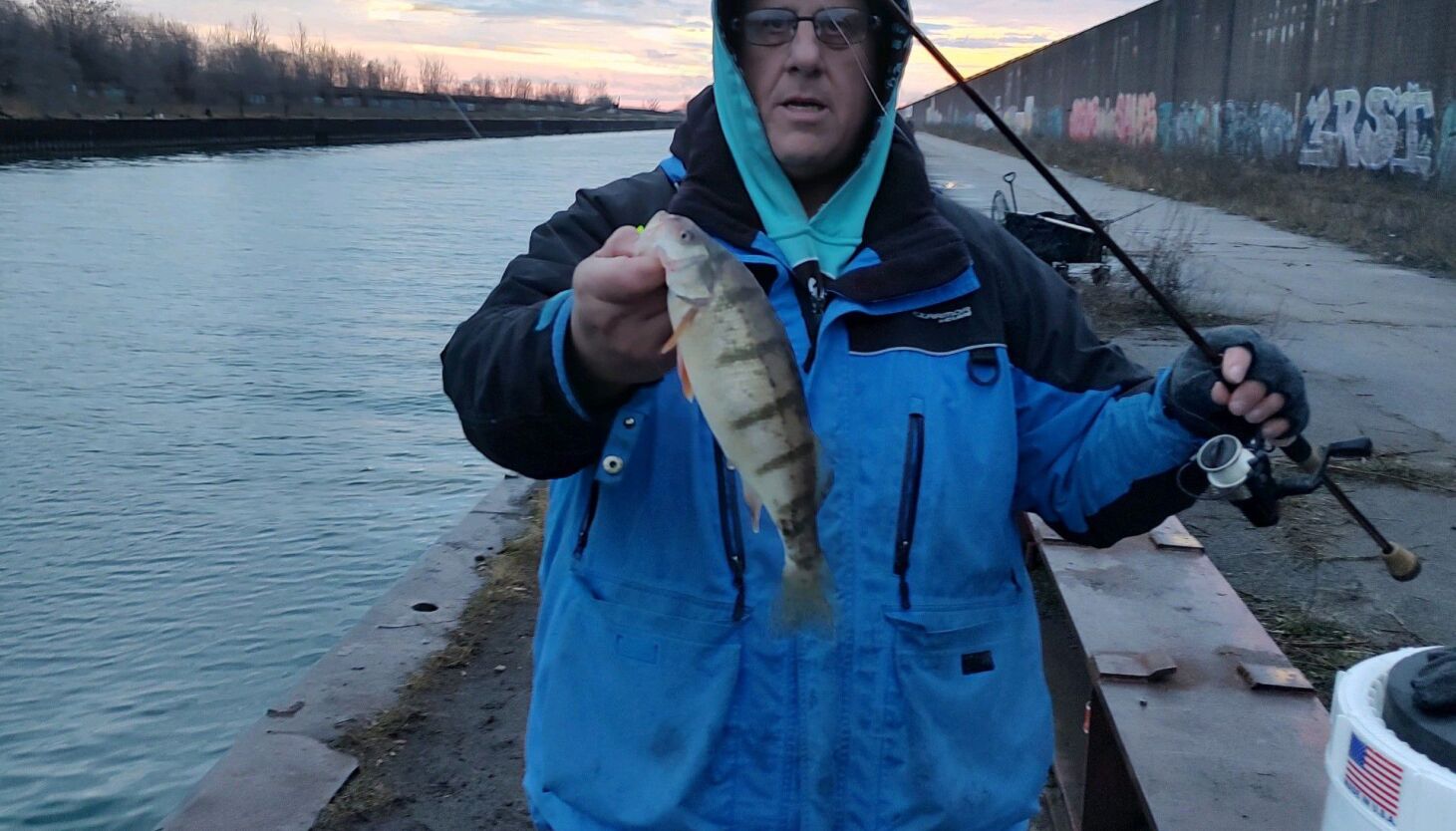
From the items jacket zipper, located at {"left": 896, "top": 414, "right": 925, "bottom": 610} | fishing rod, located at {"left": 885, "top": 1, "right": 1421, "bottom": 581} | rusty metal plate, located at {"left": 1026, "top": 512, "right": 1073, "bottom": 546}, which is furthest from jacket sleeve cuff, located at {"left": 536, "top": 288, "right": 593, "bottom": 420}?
rusty metal plate, located at {"left": 1026, "top": 512, "right": 1073, "bottom": 546}

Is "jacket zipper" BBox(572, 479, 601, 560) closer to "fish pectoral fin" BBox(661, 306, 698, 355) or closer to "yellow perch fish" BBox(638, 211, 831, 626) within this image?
"yellow perch fish" BBox(638, 211, 831, 626)

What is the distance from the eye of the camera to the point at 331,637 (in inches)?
249

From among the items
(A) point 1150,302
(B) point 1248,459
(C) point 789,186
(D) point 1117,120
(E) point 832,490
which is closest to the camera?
(E) point 832,490

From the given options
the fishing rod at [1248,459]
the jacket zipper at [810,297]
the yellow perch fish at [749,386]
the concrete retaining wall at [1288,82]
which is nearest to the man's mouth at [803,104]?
the fishing rod at [1248,459]

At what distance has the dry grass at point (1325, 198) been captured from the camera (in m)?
16.3

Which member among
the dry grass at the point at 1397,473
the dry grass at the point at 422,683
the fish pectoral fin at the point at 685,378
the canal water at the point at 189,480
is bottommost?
the canal water at the point at 189,480

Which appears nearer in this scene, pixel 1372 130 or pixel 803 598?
pixel 803 598

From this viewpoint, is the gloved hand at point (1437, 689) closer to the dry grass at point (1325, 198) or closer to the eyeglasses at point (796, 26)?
the eyeglasses at point (796, 26)

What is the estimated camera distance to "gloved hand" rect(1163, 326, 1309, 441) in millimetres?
2158

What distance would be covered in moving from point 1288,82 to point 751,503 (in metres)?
29.9

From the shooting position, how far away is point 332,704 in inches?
187

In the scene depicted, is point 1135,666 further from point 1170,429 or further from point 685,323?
point 685,323

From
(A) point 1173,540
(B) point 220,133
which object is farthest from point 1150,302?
(B) point 220,133

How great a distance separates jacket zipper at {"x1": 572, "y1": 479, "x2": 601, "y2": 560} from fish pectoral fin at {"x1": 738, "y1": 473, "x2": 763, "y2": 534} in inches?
9.8
